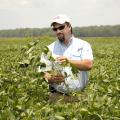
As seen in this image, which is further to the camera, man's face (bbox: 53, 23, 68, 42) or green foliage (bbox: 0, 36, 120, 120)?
man's face (bbox: 53, 23, 68, 42)

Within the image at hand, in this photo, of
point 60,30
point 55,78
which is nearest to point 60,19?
point 60,30

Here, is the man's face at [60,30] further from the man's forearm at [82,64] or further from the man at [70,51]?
the man's forearm at [82,64]

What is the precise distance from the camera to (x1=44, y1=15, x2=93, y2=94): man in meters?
5.61

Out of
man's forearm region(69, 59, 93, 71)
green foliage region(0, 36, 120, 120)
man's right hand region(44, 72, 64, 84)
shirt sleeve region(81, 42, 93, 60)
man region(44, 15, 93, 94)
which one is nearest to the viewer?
green foliage region(0, 36, 120, 120)

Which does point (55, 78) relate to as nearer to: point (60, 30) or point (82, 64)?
point (82, 64)

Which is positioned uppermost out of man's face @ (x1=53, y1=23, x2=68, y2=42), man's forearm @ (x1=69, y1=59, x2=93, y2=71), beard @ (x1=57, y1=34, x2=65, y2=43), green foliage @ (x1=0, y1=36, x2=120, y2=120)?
man's face @ (x1=53, y1=23, x2=68, y2=42)

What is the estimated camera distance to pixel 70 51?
19.0 ft

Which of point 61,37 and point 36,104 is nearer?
point 36,104

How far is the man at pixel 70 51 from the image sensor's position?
18.4ft

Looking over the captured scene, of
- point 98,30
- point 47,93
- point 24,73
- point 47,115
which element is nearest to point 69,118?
point 47,115

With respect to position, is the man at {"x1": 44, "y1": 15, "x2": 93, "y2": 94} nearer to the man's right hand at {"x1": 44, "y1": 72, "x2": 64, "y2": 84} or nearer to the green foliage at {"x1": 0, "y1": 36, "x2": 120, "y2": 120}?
the man's right hand at {"x1": 44, "y1": 72, "x2": 64, "y2": 84}

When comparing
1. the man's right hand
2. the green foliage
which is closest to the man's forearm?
the man's right hand

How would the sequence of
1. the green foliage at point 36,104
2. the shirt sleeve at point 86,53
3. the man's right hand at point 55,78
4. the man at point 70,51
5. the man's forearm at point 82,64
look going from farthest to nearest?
the shirt sleeve at point 86,53, the man at point 70,51, the man's forearm at point 82,64, the man's right hand at point 55,78, the green foliage at point 36,104

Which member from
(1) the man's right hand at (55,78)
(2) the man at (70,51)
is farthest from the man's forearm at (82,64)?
(1) the man's right hand at (55,78)
